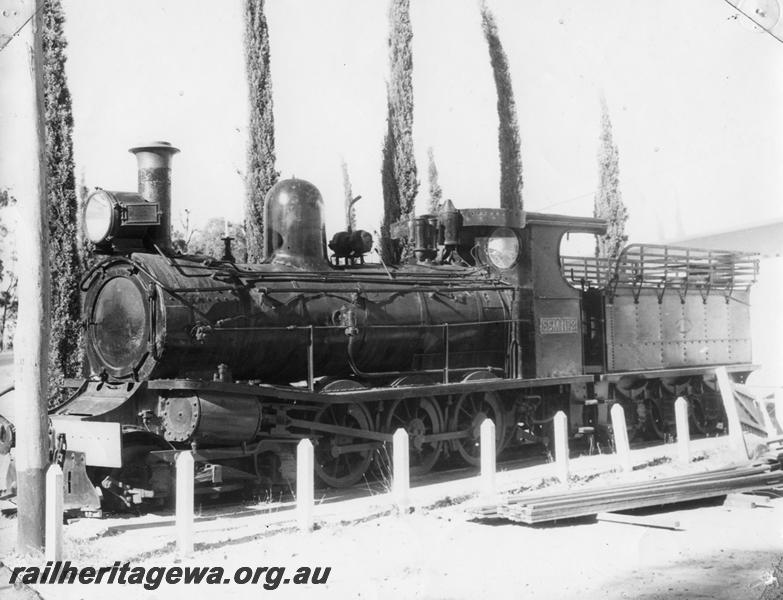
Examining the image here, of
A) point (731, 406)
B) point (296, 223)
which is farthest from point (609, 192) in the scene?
point (296, 223)

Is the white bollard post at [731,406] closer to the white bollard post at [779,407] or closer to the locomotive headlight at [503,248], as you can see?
the white bollard post at [779,407]

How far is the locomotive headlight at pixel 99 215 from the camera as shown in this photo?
835 cm

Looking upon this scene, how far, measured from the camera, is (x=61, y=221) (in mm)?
12500

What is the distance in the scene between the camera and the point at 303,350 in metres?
9.08

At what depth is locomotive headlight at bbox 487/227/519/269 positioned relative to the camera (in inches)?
441

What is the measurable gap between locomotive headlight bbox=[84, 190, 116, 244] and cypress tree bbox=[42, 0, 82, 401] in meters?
3.83

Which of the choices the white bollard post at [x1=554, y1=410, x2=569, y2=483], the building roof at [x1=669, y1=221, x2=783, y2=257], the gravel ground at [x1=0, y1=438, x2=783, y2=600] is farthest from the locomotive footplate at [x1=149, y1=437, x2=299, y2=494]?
the building roof at [x1=669, y1=221, x2=783, y2=257]

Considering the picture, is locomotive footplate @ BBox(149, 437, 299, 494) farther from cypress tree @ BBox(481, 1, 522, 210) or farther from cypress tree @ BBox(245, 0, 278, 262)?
cypress tree @ BBox(481, 1, 522, 210)

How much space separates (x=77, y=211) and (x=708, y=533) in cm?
957

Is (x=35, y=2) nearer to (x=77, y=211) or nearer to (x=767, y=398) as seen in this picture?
(x=77, y=211)

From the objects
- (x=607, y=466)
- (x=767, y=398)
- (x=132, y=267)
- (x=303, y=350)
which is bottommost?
(x=607, y=466)

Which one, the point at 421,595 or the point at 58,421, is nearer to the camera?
the point at 421,595

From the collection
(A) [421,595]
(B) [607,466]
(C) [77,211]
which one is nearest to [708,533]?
(A) [421,595]

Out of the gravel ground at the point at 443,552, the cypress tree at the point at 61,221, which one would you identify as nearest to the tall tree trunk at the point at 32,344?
the gravel ground at the point at 443,552
